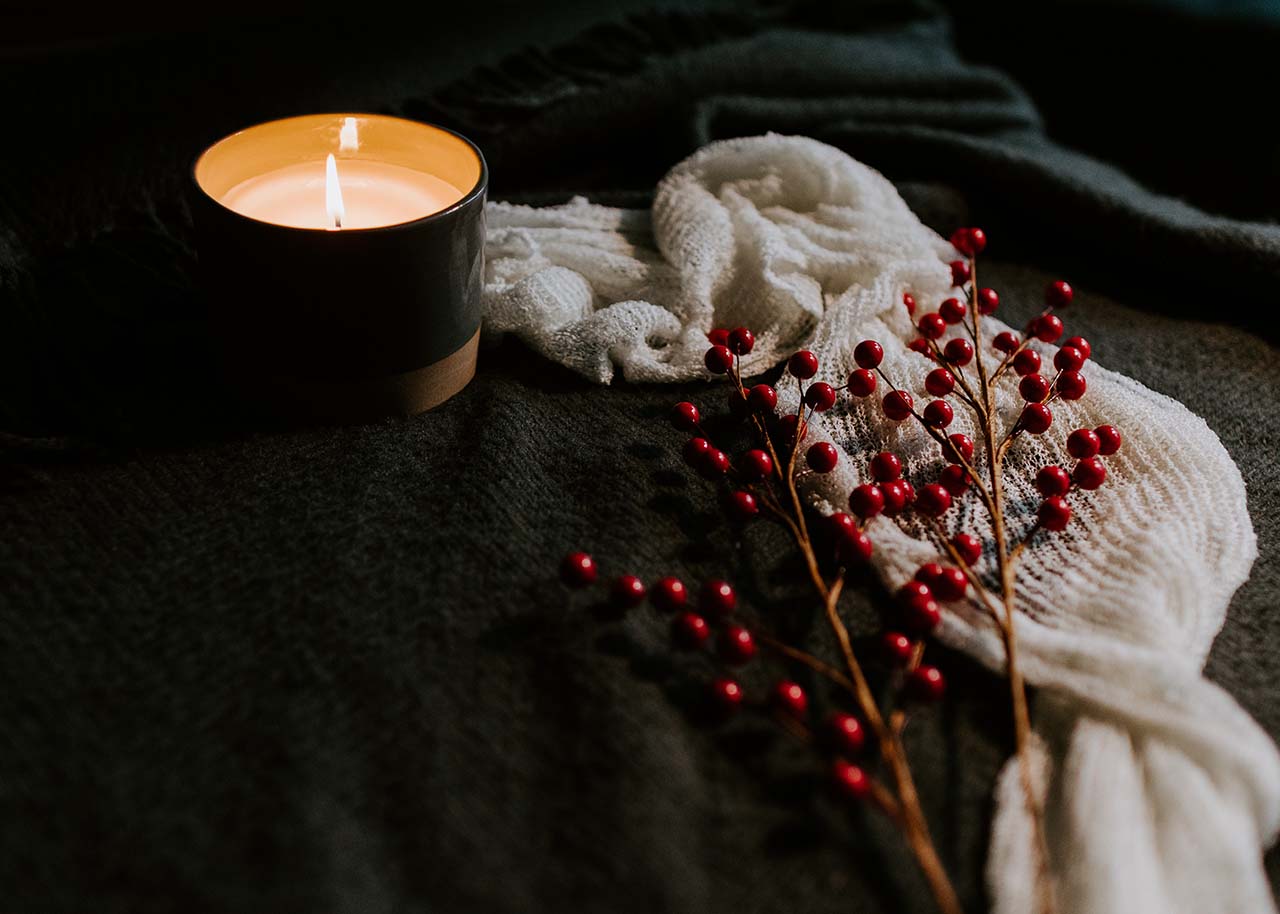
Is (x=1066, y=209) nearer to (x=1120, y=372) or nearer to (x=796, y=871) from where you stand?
Result: (x=1120, y=372)

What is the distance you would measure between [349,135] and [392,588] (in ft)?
0.88

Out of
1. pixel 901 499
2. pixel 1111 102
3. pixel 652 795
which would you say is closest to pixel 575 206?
pixel 901 499

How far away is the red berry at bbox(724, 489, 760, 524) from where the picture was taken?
0.46 m

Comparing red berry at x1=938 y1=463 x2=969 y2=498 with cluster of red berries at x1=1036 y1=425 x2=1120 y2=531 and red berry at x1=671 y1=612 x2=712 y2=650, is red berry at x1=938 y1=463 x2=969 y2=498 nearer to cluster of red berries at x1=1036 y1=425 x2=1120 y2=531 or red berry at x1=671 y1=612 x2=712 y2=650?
cluster of red berries at x1=1036 y1=425 x2=1120 y2=531

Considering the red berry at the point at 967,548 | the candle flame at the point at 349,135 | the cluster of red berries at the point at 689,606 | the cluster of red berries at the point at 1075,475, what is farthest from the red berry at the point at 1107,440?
the candle flame at the point at 349,135

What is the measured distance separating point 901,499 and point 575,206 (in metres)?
0.32

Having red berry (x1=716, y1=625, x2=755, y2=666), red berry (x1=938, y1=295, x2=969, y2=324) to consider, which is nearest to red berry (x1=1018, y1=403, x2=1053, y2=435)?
red berry (x1=938, y1=295, x2=969, y2=324)

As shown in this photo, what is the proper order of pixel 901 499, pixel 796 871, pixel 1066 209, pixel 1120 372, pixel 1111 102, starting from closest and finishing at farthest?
pixel 796 871 → pixel 901 499 → pixel 1120 372 → pixel 1066 209 → pixel 1111 102

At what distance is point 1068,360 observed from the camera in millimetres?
526

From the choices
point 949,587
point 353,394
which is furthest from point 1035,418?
point 353,394

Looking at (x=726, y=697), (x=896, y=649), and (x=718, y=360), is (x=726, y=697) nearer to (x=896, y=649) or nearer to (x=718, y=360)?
(x=896, y=649)

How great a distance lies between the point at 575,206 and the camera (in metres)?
0.66

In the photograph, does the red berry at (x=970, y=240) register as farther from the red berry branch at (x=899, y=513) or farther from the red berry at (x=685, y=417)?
the red berry at (x=685, y=417)

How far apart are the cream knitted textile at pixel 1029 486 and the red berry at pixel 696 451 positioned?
0.18ft
